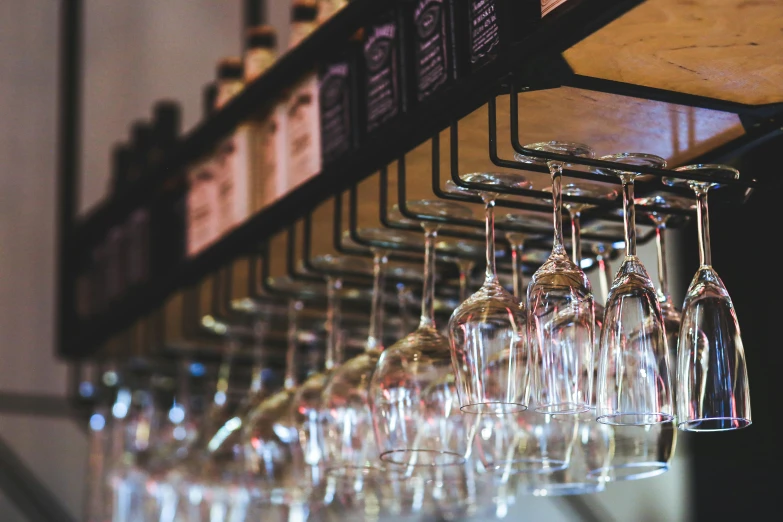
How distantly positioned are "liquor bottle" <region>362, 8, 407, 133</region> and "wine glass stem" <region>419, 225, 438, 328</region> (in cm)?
13

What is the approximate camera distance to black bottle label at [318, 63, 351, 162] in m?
1.42

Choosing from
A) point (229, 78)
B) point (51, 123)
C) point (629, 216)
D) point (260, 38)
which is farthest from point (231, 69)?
point (51, 123)

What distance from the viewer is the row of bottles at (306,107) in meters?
1.19

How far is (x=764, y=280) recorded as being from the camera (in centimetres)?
248

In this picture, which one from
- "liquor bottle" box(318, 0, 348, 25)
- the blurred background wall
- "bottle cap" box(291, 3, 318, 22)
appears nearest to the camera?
"liquor bottle" box(318, 0, 348, 25)

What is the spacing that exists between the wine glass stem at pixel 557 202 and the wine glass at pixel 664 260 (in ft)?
0.47

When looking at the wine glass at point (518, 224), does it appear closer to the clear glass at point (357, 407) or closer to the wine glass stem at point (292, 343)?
the clear glass at point (357, 407)

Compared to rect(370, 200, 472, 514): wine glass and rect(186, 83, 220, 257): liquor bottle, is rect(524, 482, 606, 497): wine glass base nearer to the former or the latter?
rect(370, 200, 472, 514): wine glass

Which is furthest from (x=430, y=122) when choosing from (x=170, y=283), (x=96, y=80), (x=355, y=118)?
(x=96, y=80)

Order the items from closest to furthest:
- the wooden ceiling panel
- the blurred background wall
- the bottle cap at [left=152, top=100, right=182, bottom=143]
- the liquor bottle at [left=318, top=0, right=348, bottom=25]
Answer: the wooden ceiling panel → the liquor bottle at [left=318, top=0, right=348, bottom=25] → the bottle cap at [left=152, top=100, right=182, bottom=143] → the blurred background wall

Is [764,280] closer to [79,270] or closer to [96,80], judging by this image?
[79,270]

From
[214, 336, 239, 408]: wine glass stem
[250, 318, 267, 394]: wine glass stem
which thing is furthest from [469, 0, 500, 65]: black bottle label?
[214, 336, 239, 408]: wine glass stem

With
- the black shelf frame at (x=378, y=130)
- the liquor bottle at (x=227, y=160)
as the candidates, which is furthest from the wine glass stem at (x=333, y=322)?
the liquor bottle at (x=227, y=160)

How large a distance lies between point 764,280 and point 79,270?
145 centimetres
